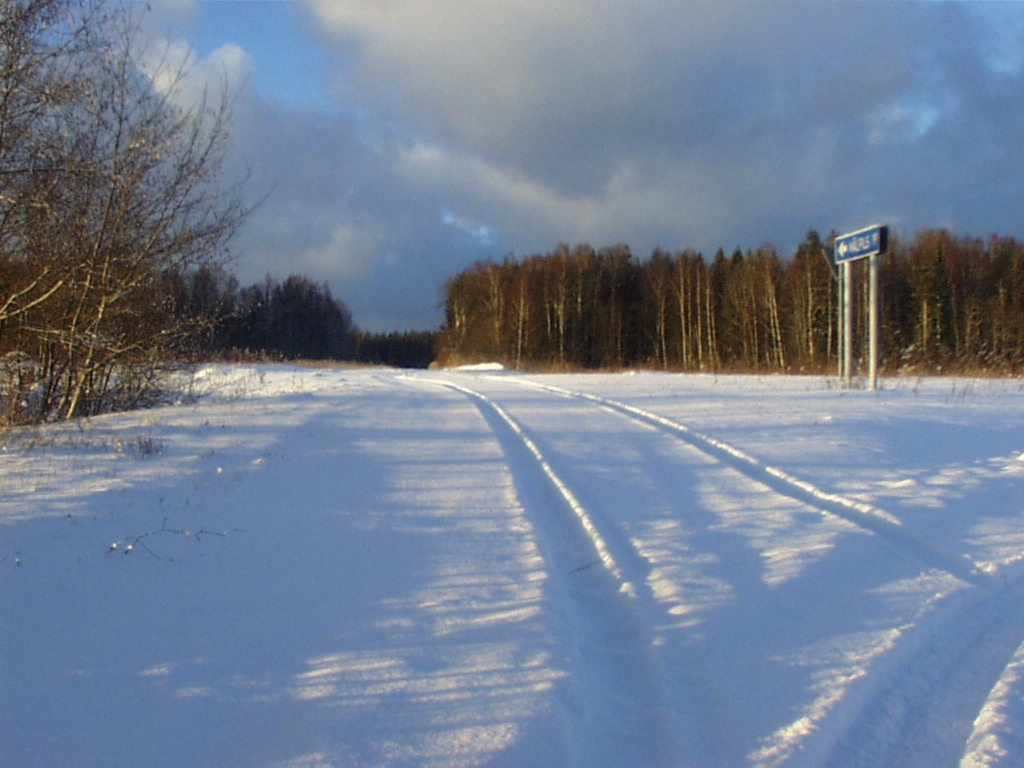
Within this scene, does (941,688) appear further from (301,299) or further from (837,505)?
(301,299)

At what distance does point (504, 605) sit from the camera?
14.4 feet

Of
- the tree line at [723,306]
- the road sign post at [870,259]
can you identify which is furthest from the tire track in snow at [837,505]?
the tree line at [723,306]

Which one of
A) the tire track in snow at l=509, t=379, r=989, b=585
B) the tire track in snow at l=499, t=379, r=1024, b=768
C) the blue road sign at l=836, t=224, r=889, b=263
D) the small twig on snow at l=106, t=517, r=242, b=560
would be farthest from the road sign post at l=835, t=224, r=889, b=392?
the small twig on snow at l=106, t=517, r=242, b=560

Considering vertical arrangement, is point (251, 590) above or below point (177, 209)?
below

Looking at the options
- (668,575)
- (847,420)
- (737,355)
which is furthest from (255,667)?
(737,355)

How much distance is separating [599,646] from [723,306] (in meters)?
57.1

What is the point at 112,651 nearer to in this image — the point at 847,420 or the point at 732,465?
the point at 732,465

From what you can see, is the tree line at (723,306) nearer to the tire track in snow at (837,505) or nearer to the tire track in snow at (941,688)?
the tire track in snow at (837,505)

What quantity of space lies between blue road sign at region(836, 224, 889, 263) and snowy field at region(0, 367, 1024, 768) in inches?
329

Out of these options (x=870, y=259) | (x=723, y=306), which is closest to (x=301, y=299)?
(x=723, y=306)

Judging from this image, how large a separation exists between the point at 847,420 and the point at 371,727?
31.4 feet

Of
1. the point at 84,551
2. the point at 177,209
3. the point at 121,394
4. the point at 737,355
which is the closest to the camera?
the point at 84,551

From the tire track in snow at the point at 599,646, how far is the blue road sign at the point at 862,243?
12322mm

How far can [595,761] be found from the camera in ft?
9.52
